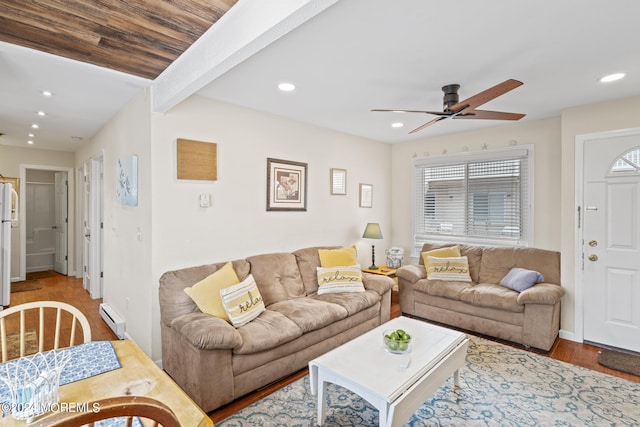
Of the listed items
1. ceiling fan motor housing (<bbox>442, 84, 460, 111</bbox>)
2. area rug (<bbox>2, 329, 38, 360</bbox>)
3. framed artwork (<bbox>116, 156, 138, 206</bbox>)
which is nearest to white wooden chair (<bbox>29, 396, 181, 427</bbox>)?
framed artwork (<bbox>116, 156, 138, 206</bbox>)

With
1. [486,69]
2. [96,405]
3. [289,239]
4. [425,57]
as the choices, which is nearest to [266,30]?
[425,57]

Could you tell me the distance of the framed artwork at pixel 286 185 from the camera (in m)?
3.62

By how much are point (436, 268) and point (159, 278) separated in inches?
123

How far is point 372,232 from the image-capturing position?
470 cm

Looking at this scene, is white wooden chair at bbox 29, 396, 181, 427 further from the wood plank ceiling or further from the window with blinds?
the window with blinds

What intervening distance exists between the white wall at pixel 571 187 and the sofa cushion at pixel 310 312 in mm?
2462

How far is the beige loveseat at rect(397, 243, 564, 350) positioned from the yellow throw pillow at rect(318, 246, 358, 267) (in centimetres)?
80

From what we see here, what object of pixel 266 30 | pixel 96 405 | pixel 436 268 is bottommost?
pixel 436 268

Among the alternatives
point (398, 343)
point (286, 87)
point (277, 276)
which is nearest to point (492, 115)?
point (286, 87)

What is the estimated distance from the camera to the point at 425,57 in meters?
2.25

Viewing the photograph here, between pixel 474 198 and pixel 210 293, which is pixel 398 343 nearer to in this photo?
pixel 210 293

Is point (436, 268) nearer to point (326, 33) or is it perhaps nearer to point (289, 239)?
point (289, 239)

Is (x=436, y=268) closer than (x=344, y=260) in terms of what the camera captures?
No

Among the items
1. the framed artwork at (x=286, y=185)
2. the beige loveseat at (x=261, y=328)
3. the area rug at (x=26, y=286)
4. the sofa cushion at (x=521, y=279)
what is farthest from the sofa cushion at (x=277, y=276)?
the area rug at (x=26, y=286)
